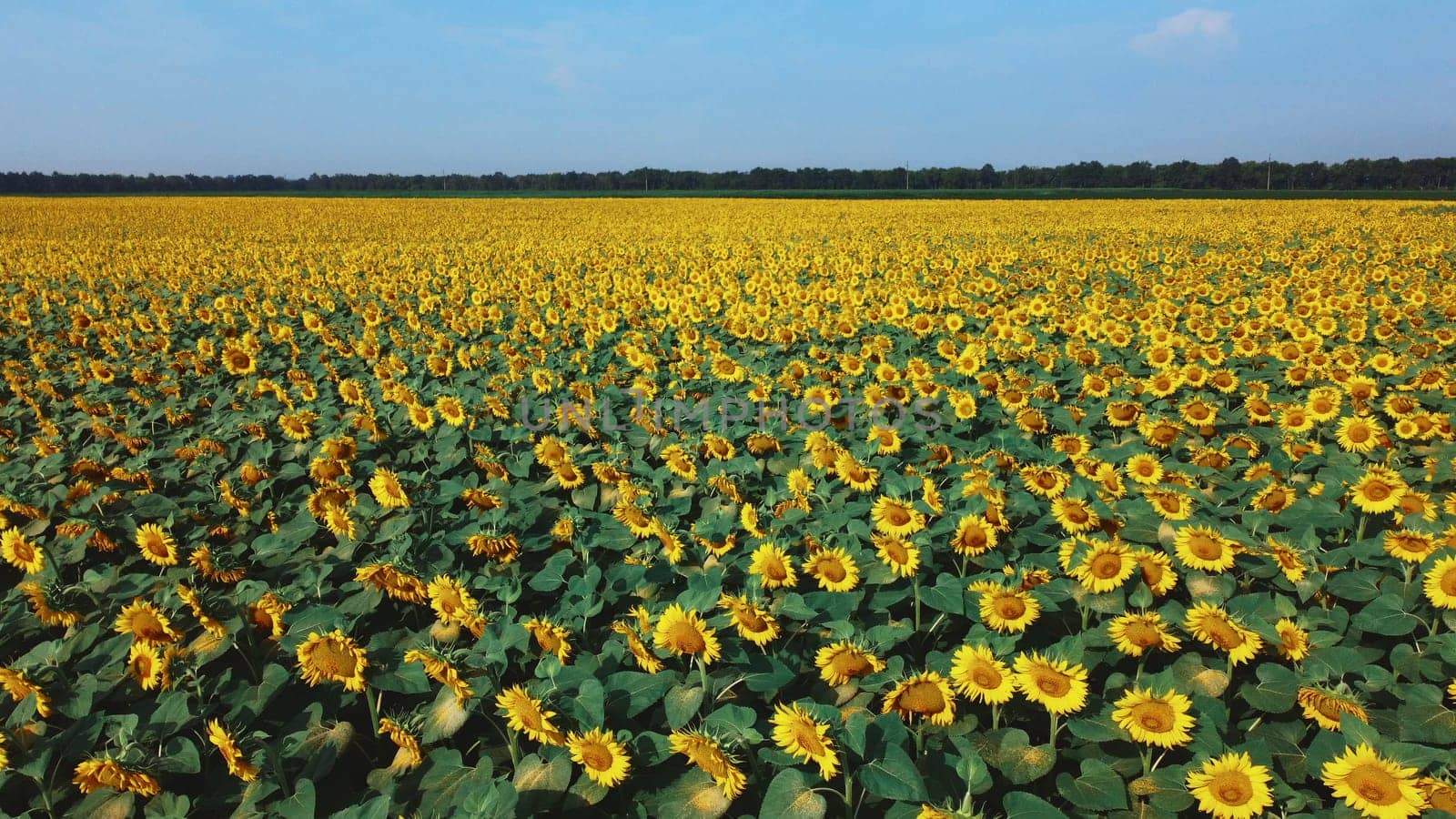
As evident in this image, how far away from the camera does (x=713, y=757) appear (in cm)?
→ 202

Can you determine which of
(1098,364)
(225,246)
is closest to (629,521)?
(1098,364)

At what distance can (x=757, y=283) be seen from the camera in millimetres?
11766

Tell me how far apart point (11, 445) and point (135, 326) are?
17.9ft

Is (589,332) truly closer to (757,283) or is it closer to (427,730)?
(757,283)

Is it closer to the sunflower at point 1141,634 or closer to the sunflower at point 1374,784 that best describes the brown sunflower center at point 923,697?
the sunflower at point 1141,634

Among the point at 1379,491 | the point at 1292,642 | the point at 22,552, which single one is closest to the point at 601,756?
the point at 1292,642

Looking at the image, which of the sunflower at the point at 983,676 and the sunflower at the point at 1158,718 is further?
the sunflower at the point at 983,676

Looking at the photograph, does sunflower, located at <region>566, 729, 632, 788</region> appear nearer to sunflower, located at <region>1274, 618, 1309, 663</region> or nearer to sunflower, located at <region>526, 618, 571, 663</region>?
sunflower, located at <region>526, 618, 571, 663</region>

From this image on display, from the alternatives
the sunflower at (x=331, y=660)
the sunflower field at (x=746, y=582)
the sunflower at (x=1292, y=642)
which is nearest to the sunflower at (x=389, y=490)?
the sunflower field at (x=746, y=582)

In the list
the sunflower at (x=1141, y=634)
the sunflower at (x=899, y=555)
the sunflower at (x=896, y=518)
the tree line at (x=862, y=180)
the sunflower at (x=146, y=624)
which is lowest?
the sunflower at (x=146, y=624)

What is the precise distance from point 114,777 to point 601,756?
1545 mm

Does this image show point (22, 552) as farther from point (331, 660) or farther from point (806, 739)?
point (806, 739)

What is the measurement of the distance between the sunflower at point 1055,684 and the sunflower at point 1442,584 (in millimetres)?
1442

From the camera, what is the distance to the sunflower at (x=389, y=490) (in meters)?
3.90
